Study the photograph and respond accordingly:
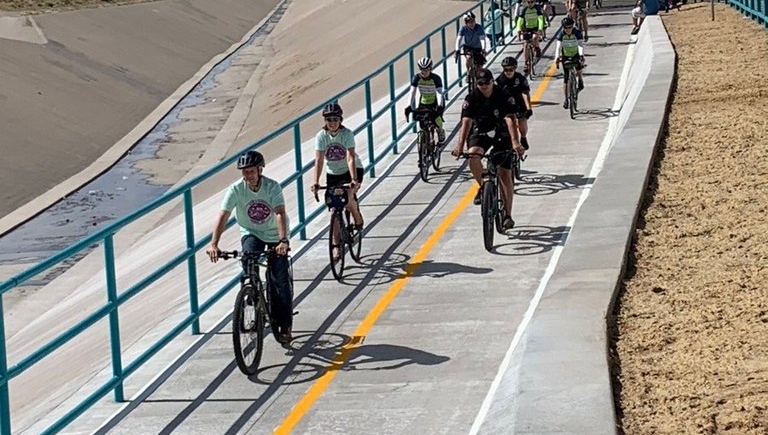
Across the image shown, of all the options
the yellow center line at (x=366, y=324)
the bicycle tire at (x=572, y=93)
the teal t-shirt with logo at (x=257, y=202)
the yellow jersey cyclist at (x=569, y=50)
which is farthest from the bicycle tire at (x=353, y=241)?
the yellow jersey cyclist at (x=569, y=50)

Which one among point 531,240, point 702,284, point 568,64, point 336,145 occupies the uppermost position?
point 336,145

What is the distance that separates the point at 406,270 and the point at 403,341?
277 cm

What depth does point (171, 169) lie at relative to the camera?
1877 inches

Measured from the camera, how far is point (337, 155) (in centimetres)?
1469

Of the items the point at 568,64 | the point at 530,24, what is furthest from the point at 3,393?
the point at 530,24

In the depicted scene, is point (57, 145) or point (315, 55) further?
point (315, 55)

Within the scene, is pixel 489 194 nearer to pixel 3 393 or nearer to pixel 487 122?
pixel 487 122

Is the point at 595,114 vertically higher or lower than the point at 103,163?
higher

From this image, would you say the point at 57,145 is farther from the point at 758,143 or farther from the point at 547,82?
the point at 758,143

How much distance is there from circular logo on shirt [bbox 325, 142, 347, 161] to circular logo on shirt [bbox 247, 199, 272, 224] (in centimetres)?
296

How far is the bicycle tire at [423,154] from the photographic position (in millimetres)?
19952

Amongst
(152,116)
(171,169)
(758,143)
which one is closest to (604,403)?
(758,143)

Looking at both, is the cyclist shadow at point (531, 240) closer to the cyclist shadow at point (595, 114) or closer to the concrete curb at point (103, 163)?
the cyclist shadow at point (595, 114)

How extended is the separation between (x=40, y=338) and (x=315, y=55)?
50697mm
